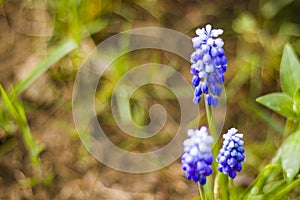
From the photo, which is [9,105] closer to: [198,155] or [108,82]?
[108,82]

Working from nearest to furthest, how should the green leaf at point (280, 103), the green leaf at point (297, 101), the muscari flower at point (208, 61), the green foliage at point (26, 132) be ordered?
the muscari flower at point (208, 61) < the green leaf at point (297, 101) < the green leaf at point (280, 103) < the green foliage at point (26, 132)

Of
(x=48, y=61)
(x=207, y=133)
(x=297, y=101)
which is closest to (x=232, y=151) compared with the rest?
(x=207, y=133)

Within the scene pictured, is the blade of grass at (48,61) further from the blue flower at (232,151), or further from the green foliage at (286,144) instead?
the blue flower at (232,151)

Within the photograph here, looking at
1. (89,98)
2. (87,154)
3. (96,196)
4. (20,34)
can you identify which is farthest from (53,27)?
(96,196)

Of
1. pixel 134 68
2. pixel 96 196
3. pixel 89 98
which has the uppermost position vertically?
pixel 134 68

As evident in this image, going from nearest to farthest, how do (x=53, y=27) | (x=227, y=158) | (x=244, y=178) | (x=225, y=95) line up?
(x=227, y=158), (x=244, y=178), (x=225, y=95), (x=53, y=27)

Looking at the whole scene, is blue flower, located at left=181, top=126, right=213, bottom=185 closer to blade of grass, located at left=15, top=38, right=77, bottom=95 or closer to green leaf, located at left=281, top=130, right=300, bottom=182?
green leaf, located at left=281, top=130, right=300, bottom=182

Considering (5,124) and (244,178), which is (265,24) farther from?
(5,124)

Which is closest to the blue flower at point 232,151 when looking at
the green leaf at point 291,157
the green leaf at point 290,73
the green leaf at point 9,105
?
the green leaf at point 291,157
